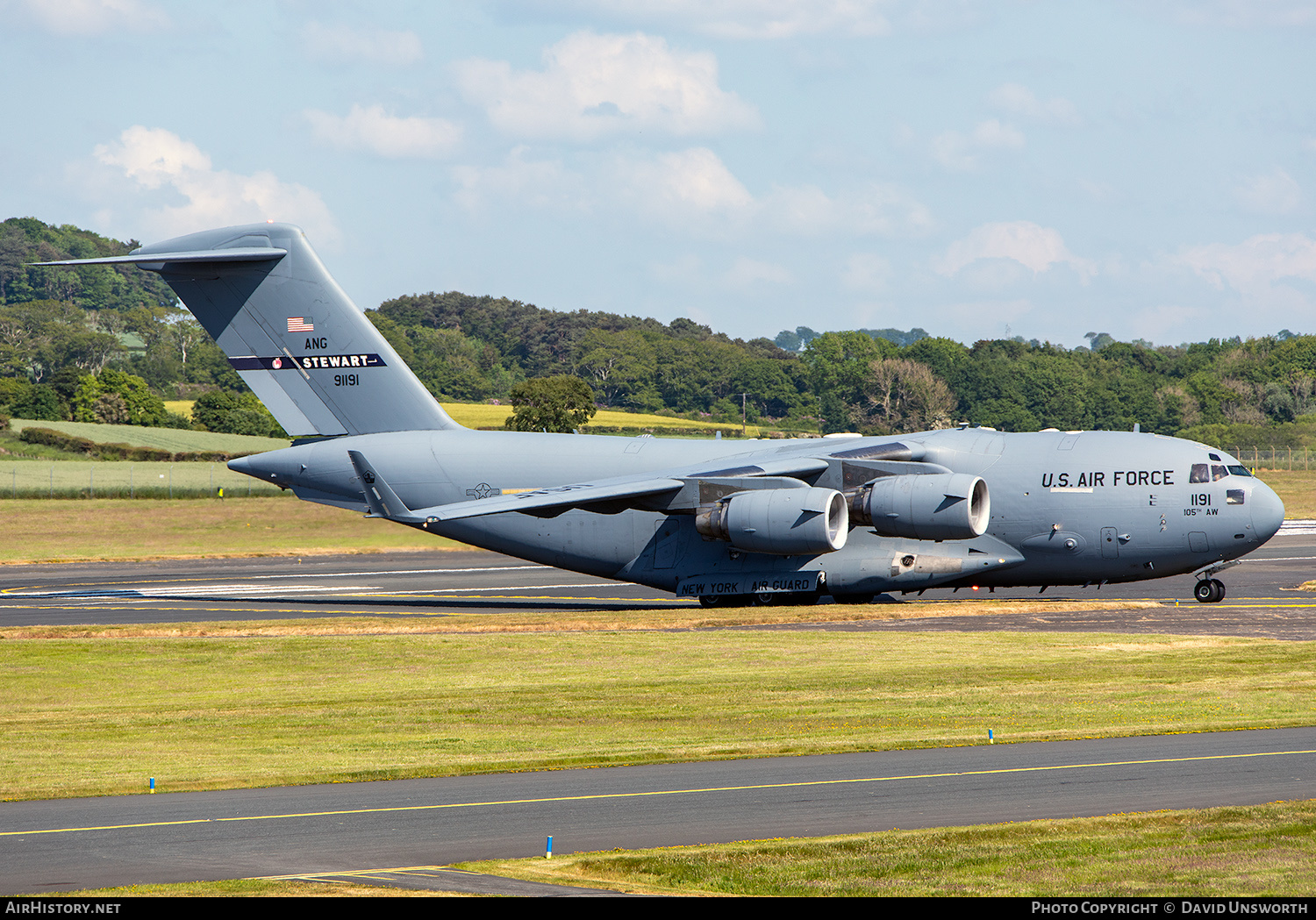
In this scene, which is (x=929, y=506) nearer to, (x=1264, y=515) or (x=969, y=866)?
(x=1264, y=515)

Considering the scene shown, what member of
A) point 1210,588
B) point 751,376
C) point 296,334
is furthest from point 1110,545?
point 751,376

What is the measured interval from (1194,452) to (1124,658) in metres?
8.22

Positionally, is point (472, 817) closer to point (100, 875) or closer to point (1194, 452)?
point (100, 875)

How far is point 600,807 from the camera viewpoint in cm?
1173

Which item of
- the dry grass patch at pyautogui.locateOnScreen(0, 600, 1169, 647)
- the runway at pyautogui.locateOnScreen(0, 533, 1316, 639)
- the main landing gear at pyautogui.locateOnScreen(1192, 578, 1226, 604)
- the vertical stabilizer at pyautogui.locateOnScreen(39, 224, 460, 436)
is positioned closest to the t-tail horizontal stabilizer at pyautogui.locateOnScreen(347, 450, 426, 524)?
the dry grass patch at pyautogui.locateOnScreen(0, 600, 1169, 647)

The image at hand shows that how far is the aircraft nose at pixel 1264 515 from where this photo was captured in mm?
26828

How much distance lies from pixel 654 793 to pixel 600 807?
0.67 m

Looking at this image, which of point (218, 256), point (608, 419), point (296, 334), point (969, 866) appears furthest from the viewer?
point (608, 419)

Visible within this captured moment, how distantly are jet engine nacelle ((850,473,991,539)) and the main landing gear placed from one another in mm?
5057

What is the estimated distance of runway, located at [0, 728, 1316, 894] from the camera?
10062mm

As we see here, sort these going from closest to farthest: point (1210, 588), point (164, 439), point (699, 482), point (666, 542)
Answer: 1. point (699, 482)
2. point (1210, 588)
3. point (666, 542)
4. point (164, 439)

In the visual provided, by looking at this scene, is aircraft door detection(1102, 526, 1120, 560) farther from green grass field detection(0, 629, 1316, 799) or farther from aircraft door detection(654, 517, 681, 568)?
aircraft door detection(654, 517, 681, 568)

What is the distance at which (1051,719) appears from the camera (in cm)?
1582

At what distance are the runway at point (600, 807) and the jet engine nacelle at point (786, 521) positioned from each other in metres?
12.4
